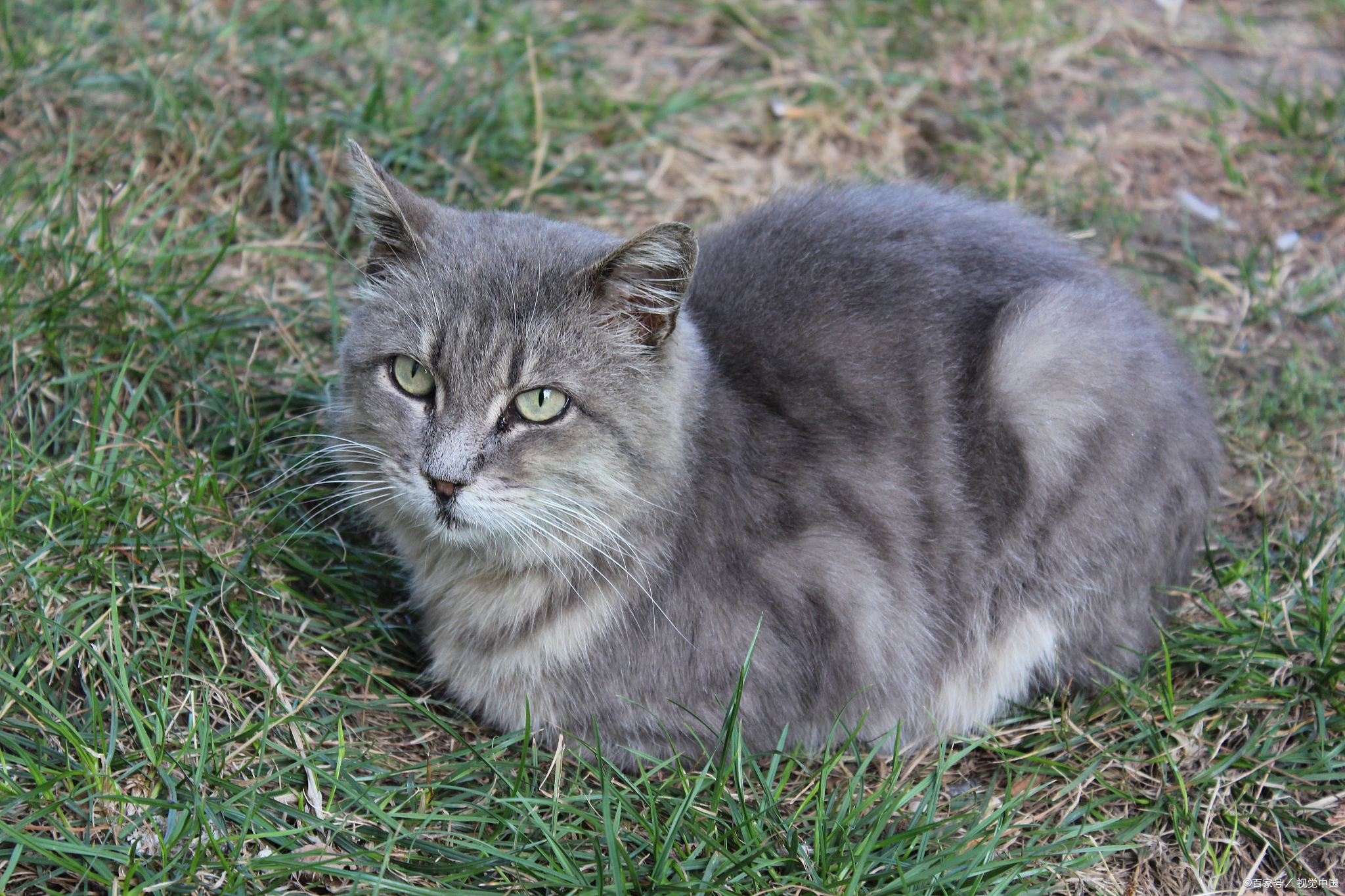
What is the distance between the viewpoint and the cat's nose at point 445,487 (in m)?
2.77

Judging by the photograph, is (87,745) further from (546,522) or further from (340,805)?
(546,522)

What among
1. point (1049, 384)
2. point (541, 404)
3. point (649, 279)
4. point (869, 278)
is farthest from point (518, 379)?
point (1049, 384)

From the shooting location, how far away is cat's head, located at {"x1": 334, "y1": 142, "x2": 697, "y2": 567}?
2.82 m

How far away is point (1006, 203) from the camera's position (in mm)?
3918

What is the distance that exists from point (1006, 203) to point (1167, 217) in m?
1.94

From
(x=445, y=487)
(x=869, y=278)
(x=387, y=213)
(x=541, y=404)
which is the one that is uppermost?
(x=387, y=213)

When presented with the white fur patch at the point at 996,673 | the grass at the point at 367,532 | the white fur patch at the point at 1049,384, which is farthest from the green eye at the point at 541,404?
the white fur patch at the point at 996,673

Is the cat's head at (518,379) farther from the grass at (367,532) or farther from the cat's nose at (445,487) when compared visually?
the grass at (367,532)

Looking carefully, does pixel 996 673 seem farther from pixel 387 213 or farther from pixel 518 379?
pixel 387 213

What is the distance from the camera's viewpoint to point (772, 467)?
10.5ft

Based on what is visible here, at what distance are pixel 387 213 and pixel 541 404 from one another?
0.71 metres

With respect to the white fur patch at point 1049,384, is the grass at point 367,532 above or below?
below

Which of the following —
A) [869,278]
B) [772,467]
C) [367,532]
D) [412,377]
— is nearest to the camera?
[412,377]

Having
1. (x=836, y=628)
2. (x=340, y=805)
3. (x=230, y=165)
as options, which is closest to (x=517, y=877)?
(x=340, y=805)
